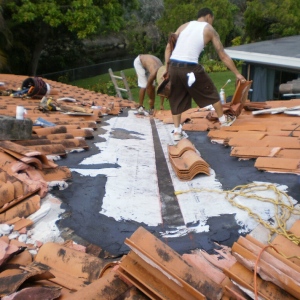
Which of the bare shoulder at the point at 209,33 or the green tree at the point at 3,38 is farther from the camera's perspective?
the green tree at the point at 3,38

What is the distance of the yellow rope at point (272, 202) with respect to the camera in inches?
92.2

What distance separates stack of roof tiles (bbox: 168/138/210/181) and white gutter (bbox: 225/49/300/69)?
7.18m

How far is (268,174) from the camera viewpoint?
10.5ft

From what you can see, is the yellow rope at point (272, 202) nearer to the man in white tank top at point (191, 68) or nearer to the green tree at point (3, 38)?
the man in white tank top at point (191, 68)

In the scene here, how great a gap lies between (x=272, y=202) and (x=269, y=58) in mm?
8882

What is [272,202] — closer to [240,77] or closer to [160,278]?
[160,278]

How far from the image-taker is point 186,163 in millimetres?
3404

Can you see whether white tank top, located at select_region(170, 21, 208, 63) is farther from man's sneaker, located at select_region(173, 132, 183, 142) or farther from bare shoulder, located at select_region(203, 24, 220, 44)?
man's sneaker, located at select_region(173, 132, 183, 142)

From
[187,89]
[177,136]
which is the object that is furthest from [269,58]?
[177,136]

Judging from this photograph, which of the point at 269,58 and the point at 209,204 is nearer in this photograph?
the point at 209,204

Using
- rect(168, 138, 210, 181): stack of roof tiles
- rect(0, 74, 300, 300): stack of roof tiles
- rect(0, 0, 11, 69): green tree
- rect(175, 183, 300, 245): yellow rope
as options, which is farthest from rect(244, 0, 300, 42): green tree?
rect(0, 74, 300, 300): stack of roof tiles

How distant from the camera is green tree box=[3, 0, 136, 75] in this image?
1664cm

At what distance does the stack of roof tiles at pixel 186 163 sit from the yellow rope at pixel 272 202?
242mm

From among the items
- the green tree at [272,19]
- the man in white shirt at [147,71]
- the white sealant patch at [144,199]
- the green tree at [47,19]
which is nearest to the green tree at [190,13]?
the green tree at [272,19]
